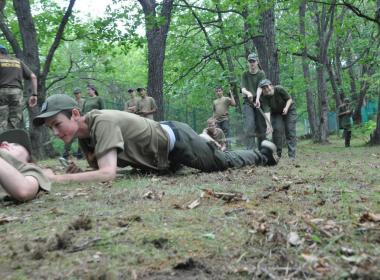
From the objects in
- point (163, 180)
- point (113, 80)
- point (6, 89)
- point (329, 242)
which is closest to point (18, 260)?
point (329, 242)

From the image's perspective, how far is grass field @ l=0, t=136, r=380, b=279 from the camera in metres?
1.84

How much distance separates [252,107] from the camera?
864 centimetres

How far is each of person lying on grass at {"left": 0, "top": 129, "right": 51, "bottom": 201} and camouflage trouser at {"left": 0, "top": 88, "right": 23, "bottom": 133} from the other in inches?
169

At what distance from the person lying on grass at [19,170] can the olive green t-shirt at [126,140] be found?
2.41 ft

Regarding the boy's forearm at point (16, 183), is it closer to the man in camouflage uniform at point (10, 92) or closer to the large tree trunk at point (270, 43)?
the man in camouflage uniform at point (10, 92)

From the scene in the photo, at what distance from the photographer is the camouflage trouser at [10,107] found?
25.6 feet

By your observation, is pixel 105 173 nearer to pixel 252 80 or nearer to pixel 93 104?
pixel 252 80

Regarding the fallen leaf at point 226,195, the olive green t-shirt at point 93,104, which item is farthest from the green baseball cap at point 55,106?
the olive green t-shirt at point 93,104

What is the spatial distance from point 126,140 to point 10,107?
4.06 m

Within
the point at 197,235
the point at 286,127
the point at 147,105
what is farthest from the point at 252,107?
the point at 197,235

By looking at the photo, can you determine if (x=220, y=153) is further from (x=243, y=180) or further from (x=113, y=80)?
(x=113, y=80)

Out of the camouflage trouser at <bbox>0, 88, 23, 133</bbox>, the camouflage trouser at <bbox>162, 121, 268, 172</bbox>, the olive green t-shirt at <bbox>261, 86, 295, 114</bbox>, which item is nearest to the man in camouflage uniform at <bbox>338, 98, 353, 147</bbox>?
the olive green t-shirt at <bbox>261, 86, 295, 114</bbox>

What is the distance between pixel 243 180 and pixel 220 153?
1077 millimetres

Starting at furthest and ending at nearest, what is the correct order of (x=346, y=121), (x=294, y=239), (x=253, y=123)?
1. (x=346, y=121)
2. (x=253, y=123)
3. (x=294, y=239)
